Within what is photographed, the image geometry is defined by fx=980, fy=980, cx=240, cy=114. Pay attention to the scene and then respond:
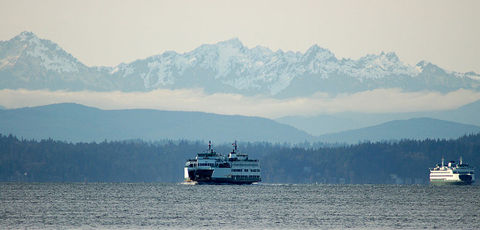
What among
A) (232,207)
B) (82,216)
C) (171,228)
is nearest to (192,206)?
(232,207)

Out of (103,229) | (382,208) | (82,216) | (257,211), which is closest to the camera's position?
(103,229)

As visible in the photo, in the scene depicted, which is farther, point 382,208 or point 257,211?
point 382,208

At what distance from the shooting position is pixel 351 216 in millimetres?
Result: 169625

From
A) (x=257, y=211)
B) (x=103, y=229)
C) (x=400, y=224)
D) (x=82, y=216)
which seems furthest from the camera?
(x=257, y=211)

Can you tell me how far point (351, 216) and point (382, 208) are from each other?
25350mm

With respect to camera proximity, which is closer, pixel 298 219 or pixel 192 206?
pixel 298 219

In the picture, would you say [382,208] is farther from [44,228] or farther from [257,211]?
[44,228]

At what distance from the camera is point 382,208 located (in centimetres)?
19338

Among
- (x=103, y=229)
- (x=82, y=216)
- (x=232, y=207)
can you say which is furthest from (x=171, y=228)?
(x=232, y=207)

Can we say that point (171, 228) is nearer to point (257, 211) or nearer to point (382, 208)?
point (257, 211)

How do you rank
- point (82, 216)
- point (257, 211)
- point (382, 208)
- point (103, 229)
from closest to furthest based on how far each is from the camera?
1. point (103, 229)
2. point (82, 216)
3. point (257, 211)
4. point (382, 208)

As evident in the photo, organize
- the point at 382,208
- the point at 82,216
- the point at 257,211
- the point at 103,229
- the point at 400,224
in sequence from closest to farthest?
the point at 103,229 → the point at 400,224 → the point at 82,216 → the point at 257,211 → the point at 382,208

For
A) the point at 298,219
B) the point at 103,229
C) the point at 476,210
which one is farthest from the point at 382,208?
the point at 103,229

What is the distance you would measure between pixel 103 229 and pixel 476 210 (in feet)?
267
